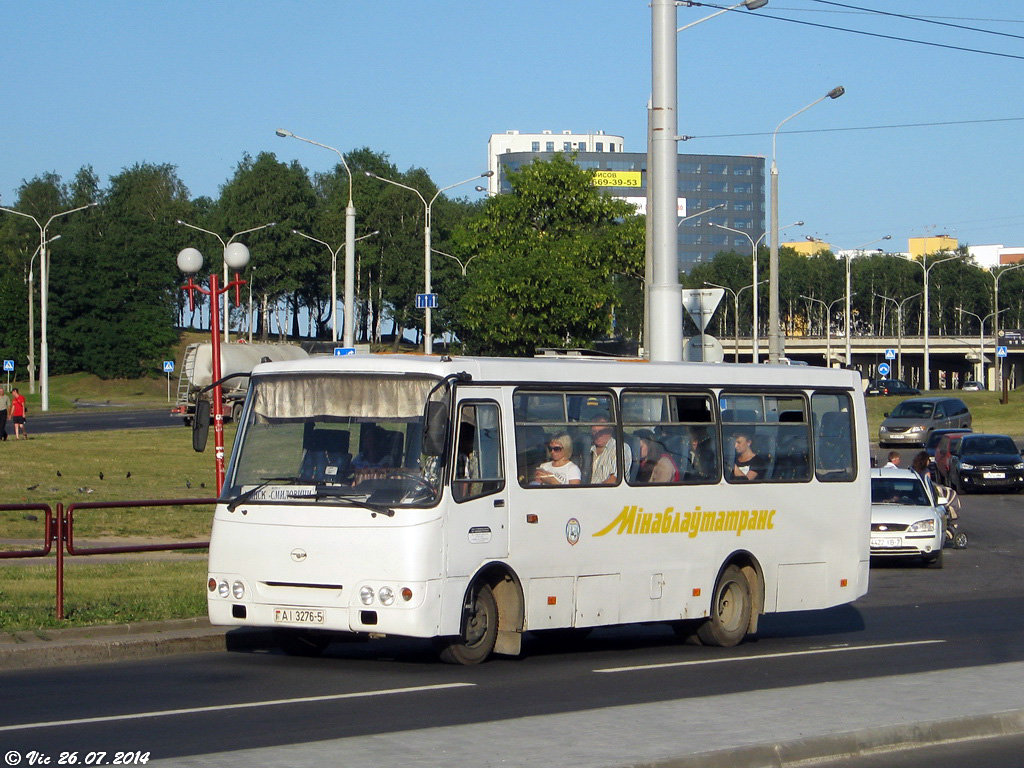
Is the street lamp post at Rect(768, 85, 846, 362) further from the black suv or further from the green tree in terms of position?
the green tree

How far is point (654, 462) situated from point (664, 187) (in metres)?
6.22

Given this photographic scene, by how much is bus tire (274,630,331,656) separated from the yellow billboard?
16506 cm

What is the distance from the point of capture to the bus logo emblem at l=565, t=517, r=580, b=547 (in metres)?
12.1

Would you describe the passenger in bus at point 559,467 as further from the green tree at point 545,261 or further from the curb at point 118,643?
the green tree at point 545,261

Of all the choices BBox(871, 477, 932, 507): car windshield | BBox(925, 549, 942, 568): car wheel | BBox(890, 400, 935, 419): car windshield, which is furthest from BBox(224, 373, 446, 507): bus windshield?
BBox(890, 400, 935, 419): car windshield

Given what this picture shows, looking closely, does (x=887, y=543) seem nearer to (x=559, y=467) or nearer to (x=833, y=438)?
(x=833, y=438)

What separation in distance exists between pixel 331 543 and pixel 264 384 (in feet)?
5.26

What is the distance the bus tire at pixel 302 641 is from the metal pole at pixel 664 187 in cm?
705

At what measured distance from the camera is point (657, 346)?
60.3ft

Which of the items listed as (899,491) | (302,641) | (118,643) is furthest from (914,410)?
(118,643)

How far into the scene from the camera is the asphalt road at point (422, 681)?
8406 mm

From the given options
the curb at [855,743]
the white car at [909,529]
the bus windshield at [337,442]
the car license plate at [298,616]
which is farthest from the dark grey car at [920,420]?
the curb at [855,743]

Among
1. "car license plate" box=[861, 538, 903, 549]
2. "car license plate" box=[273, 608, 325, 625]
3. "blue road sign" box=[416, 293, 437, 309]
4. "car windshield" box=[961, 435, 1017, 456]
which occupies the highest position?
"blue road sign" box=[416, 293, 437, 309]

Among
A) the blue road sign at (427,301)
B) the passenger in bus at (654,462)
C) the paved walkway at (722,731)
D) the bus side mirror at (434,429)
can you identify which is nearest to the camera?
the paved walkway at (722,731)
